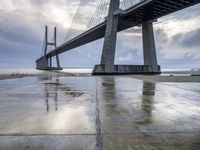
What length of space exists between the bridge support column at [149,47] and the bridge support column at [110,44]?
21.5ft

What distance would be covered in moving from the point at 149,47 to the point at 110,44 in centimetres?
769

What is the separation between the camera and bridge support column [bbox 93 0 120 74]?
3131 cm

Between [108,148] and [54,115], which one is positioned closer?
[108,148]

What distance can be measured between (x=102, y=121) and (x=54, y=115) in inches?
40.7

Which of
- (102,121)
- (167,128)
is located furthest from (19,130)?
(167,128)

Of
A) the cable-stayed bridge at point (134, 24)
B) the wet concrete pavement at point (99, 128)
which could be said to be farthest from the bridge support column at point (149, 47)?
the wet concrete pavement at point (99, 128)

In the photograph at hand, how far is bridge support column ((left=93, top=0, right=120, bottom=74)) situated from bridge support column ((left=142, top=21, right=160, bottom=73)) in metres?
6.54

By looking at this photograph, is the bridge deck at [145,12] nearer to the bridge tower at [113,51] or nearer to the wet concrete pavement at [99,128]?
the bridge tower at [113,51]

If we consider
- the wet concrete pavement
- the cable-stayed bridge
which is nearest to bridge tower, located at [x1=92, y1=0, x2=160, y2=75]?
the cable-stayed bridge

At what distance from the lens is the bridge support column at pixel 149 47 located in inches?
1394

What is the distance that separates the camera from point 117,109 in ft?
15.4

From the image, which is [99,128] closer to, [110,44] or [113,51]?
[110,44]

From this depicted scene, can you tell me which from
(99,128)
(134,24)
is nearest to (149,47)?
(134,24)

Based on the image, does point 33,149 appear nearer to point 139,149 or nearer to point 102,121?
point 139,149
